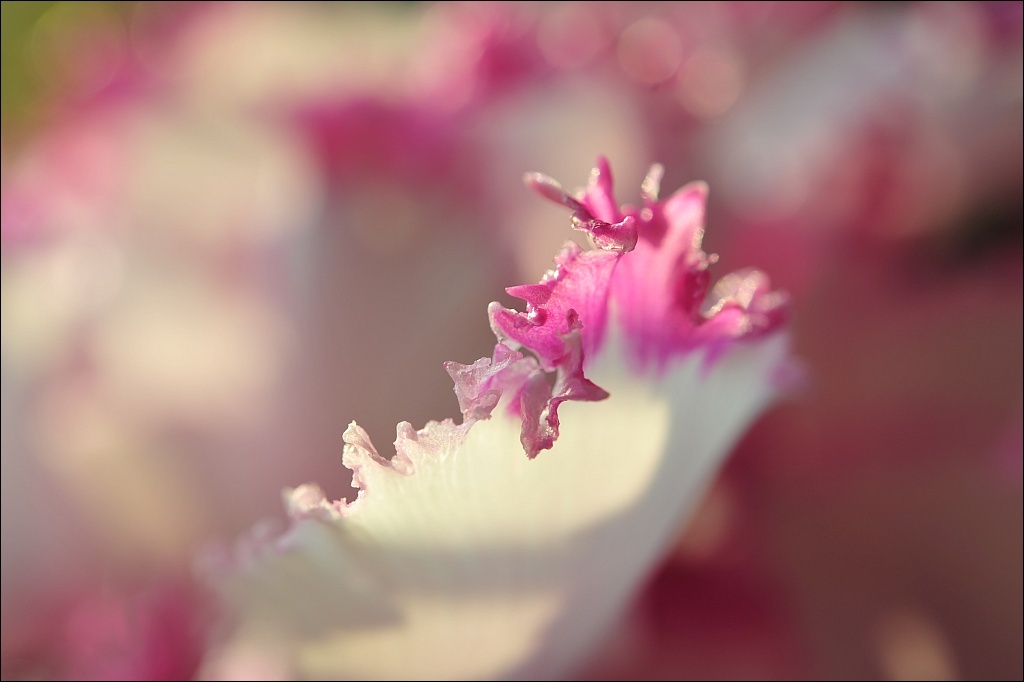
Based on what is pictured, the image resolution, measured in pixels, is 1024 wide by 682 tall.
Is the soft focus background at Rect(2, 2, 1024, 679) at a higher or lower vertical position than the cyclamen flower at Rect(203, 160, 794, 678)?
higher

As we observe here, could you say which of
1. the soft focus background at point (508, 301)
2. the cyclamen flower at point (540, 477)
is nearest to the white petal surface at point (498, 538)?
the cyclamen flower at point (540, 477)

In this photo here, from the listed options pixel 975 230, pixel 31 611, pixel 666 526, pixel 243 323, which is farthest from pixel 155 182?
pixel 975 230

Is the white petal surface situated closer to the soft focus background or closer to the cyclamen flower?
the cyclamen flower

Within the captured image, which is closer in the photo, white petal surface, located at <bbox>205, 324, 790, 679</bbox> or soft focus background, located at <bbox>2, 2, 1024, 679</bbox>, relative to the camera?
white petal surface, located at <bbox>205, 324, 790, 679</bbox>

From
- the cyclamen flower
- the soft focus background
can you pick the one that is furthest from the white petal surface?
the soft focus background

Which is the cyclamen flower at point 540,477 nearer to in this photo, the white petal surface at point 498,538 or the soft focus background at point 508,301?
the white petal surface at point 498,538

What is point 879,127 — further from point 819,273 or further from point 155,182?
point 155,182
